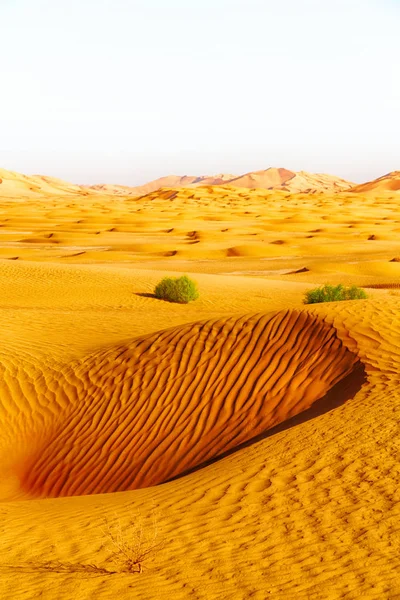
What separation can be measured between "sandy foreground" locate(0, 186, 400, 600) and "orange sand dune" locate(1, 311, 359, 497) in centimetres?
3

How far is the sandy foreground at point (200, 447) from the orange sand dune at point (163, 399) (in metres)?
0.03

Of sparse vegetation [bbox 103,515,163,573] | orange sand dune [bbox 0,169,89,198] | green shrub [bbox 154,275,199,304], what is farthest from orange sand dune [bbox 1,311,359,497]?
orange sand dune [bbox 0,169,89,198]

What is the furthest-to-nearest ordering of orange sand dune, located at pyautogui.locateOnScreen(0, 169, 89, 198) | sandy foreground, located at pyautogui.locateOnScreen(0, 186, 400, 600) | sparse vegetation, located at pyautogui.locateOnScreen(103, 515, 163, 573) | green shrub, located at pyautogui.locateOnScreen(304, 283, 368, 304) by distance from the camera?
orange sand dune, located at pyautogui.locateOnScreen(0, 169, 89, 198) < green shrub, located at pyautogui.locateOnScreen(304, 283, 368, 304) < sparse vegetation, located at pyautogui.locateOnScreen(103, 515, 163, 573) < sandy foreground, located at pyautogui.locateOnScreen(0, 186, 400, 600)

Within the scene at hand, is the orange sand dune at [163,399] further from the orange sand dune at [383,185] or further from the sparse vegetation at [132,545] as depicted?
the orange sand dune at [383,185]

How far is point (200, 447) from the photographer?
9383 millimetres

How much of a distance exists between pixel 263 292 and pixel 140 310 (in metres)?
5.09

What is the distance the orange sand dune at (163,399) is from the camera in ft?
31.3

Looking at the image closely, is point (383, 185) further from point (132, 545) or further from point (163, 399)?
point (132, 545)

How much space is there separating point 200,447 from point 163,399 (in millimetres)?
1613

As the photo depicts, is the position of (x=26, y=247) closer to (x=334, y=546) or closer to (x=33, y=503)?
(x=33, y=503)

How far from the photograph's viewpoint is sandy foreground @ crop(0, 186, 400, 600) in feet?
16.6

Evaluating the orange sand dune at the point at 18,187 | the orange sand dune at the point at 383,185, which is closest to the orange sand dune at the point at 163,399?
the orange sand dune at the point at 18,187

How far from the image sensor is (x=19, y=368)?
499 inches

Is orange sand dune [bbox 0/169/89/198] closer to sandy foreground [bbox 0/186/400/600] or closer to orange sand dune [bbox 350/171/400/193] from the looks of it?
orange sand dune [bbox 350/171/400/193]
